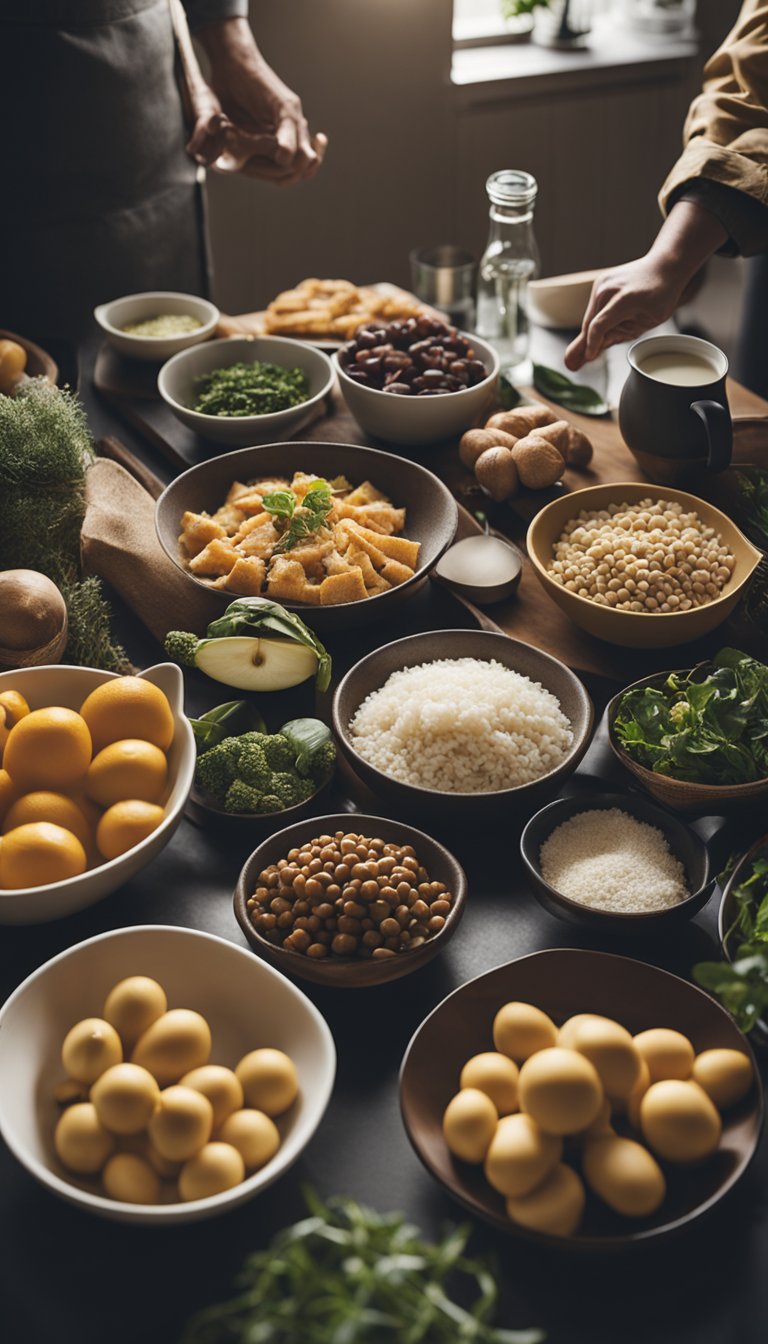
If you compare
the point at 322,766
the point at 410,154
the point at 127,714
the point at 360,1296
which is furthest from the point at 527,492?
the point at 410,154

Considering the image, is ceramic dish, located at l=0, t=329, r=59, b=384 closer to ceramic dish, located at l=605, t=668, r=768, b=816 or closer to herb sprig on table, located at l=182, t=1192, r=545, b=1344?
ceramic dish, located at l=605, t=668, r=768, b=816

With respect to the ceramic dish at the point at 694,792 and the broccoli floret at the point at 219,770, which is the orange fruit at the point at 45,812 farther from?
the ceramic dish at the point at 694,792

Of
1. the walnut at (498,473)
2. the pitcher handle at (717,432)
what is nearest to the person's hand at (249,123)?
the walnut at (498,473)

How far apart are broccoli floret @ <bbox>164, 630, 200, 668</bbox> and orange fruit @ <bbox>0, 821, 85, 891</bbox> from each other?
37cm

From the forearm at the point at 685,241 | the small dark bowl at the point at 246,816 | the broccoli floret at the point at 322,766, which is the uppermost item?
the forearm at the point at 685,241

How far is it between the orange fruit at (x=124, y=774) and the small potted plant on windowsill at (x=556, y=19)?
3.53m

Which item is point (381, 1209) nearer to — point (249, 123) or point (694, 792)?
point (694, 792)

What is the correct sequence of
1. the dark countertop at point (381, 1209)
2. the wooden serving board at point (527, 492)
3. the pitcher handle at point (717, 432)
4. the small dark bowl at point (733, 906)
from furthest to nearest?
the pitcher handle at point (717, 432)
the wooden serving board at point (527, 492)
the small dark bowl at point (733, 906)
the dark countertop at point (381, 1209)

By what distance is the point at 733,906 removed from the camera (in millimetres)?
1099

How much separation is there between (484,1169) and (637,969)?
0.75 ft

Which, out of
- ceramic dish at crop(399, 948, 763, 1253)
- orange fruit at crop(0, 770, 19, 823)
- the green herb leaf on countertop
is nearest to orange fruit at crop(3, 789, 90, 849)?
orange fruit at crop(0, 770, 19, 823)

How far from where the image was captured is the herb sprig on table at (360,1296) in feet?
2.23

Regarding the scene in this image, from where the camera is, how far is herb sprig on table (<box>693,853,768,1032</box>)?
90cm

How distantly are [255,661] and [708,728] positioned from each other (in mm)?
545
